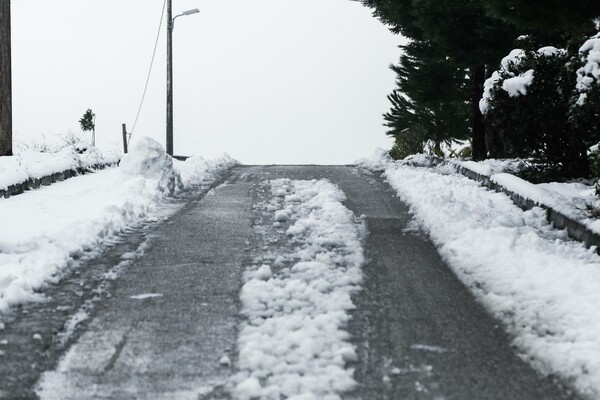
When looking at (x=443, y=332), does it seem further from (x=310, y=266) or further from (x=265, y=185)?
(x=265, y=185)

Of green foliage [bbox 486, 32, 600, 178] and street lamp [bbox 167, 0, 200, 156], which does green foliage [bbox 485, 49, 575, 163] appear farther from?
street lamp [bbox 167, 0, 200, 156]

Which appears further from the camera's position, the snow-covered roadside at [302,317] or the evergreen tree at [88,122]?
the evergreen tree at [88,122]

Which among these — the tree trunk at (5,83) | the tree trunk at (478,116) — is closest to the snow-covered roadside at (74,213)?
the tree trunk at (5,83)

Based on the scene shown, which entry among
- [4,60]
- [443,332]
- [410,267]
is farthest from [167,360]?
[4,60]

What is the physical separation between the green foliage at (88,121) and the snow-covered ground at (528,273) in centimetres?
3258

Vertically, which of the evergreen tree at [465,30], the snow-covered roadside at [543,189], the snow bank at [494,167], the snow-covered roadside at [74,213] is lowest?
the snow-covered roadside at [74,213]

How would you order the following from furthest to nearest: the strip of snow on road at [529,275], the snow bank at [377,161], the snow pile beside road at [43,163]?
1. the snow bank at [377,161]
2. the snow pile beside road at [43,163]
3. the strip of snow on road at [529,275]

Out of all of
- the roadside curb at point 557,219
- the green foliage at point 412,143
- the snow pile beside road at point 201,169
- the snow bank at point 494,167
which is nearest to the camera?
the roadside curb at point 557,219

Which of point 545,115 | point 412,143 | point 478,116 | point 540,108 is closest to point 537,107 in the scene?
point 540,108

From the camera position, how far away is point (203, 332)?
4.77 metres

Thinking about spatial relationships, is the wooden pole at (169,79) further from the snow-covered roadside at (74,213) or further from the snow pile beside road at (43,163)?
the snow-covered roadside at (74,213)

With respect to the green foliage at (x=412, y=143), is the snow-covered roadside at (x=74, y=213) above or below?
below

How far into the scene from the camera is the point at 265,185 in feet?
41.9

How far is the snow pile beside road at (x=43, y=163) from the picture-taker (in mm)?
12641
